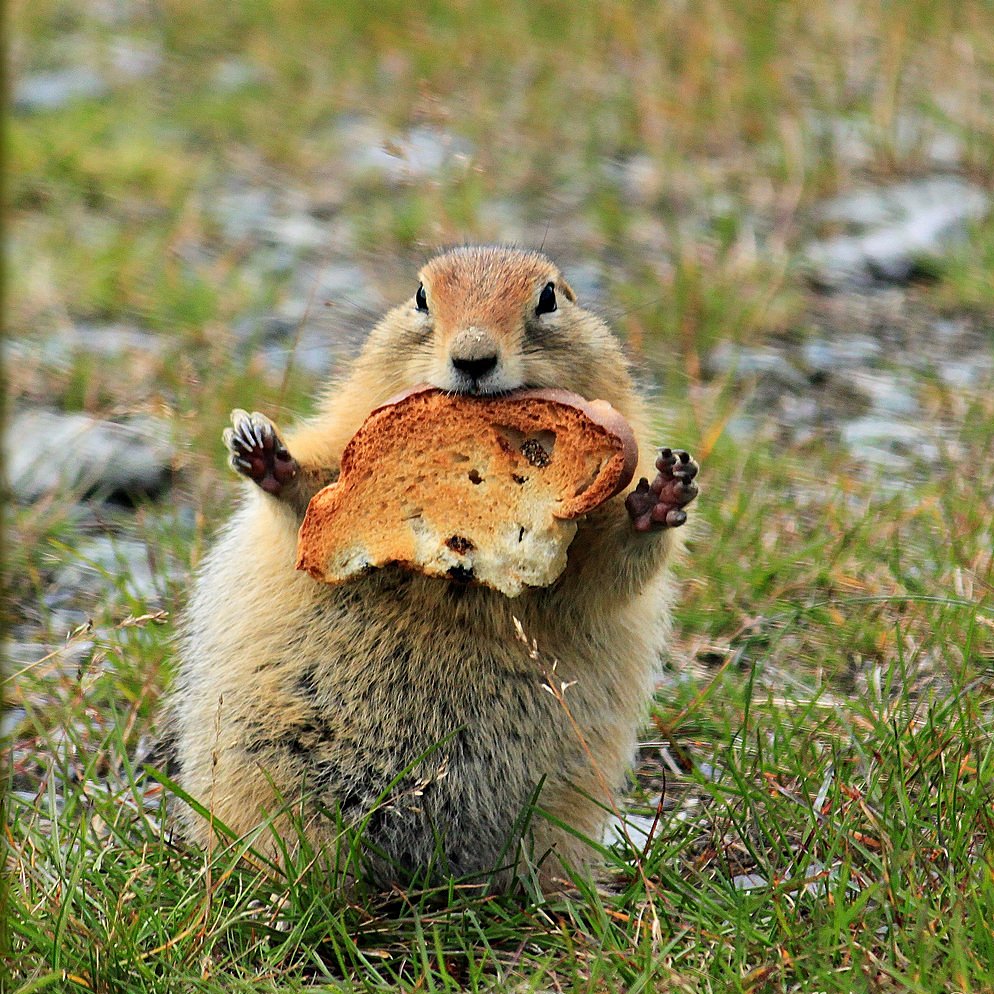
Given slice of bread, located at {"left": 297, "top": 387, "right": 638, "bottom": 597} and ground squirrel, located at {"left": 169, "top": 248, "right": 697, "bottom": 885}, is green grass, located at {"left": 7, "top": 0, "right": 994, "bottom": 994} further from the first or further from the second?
slice of bread, located at {"left": 297, "top": 387, "right": 638, "bottom": 597}

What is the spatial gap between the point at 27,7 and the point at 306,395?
6042 mm

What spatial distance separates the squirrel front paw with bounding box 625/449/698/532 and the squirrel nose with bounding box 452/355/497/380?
50 centimetres

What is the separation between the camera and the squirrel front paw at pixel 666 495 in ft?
12.7

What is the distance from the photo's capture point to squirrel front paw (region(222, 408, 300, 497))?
4031mm

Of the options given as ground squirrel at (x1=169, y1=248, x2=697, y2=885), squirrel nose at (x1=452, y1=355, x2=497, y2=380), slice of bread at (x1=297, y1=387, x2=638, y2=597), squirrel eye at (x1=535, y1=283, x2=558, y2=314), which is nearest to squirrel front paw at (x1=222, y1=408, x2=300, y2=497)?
ground squirrel at (x1=169, y1=248, x2=697, y2=885)

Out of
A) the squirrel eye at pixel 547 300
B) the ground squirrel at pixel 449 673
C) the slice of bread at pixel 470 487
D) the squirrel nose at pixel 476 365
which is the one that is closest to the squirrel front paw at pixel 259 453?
the ground squirrel at pixel 449 673

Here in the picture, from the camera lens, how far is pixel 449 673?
13.1 ft

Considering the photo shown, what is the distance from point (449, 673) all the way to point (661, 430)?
217 cm

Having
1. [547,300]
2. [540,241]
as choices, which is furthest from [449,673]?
[540,241]

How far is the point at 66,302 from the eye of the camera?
766cm

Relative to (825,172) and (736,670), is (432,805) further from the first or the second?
(825,172)

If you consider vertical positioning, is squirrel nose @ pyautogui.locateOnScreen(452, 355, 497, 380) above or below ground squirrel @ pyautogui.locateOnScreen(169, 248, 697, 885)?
above

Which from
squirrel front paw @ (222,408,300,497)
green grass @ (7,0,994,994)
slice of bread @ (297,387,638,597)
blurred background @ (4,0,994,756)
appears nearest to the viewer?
green grass @ (7,0,994,994)

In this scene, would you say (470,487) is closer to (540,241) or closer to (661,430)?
(661,430)
